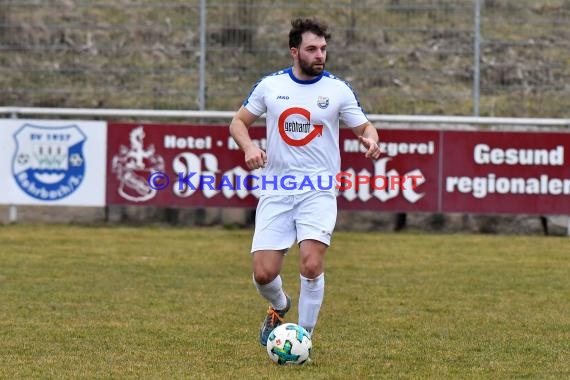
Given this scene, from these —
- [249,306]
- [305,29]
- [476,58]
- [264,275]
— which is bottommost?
[249,306]

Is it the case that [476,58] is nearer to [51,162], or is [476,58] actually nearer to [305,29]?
[51,162]

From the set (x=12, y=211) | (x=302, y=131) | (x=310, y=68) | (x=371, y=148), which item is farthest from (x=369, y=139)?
(x=12, y=211)

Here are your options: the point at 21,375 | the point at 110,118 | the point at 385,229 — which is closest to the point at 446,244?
the point at 385,229

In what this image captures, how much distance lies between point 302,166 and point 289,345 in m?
1.20

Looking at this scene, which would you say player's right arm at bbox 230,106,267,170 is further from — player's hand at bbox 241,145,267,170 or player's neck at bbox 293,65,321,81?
player's neck at bbox 293,65,321,81

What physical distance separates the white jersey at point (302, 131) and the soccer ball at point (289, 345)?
3.10ft

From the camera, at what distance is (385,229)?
1745 cm

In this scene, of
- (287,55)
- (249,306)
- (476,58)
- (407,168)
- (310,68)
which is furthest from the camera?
(287,55)

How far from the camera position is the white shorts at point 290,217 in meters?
8.20

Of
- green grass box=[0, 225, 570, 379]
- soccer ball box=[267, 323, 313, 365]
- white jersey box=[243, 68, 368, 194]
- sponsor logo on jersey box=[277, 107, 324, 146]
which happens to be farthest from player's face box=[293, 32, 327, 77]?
green grass box=[0, 225, 570, 379]

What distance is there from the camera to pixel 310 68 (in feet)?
26.8

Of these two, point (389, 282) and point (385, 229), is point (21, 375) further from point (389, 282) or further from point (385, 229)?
point (385, 229)

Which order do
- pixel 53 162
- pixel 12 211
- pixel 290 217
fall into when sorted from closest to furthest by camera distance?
1. pixel 290 217
2. pixel 53 162
3. pixel 12 211

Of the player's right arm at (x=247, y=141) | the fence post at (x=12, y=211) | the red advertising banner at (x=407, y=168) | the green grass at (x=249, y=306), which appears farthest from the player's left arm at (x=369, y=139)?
the fence post at (x=12, y=211)
